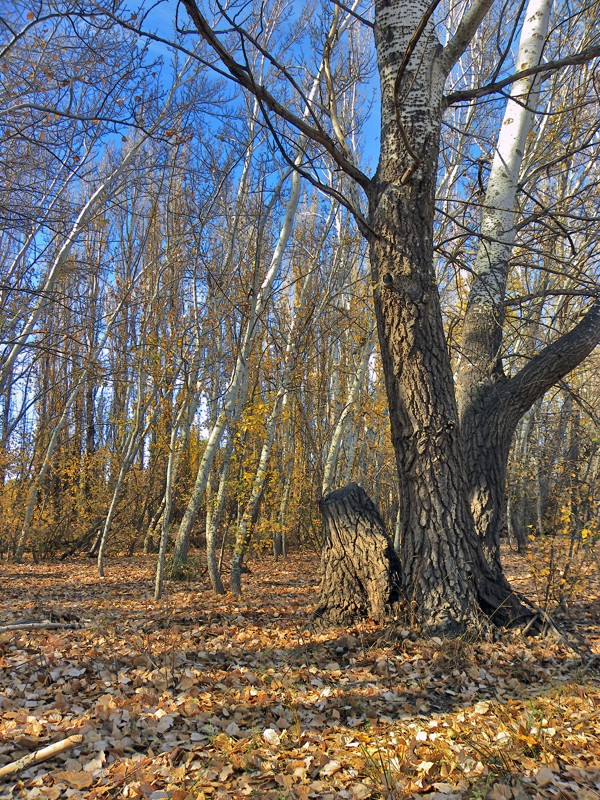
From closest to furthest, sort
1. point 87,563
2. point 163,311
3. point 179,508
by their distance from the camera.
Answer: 1. point 163,311
2. point 87,563
3. point 179,508

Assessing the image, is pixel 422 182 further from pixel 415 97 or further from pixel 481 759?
pixel 481 759

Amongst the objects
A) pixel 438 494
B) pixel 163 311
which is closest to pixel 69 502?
pixel 163 311


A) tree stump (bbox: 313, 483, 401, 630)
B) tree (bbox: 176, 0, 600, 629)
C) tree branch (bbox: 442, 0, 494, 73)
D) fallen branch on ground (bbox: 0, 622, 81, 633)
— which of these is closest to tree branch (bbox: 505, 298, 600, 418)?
tree (bbox: 176, 0, 600, 629)

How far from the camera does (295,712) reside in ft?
9.32

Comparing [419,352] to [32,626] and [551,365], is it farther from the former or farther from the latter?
[32,626]

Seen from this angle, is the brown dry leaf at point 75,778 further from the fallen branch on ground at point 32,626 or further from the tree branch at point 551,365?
the tree branch at point 551,365

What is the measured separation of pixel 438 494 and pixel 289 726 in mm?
1813

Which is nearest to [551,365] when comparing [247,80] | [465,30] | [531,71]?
[531,71]

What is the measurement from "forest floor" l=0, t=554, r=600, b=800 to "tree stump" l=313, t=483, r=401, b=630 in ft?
0.69

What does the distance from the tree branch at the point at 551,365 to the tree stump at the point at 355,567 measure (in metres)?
1.64

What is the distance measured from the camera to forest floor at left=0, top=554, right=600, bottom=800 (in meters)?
2.28

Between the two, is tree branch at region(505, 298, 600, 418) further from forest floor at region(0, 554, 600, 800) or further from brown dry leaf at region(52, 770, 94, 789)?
brown dry leaf at region(52, 770, 94, 789)

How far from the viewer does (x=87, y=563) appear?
1131cm

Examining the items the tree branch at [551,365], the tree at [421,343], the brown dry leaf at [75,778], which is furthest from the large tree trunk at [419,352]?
the brown dry leaf at [75,778]
